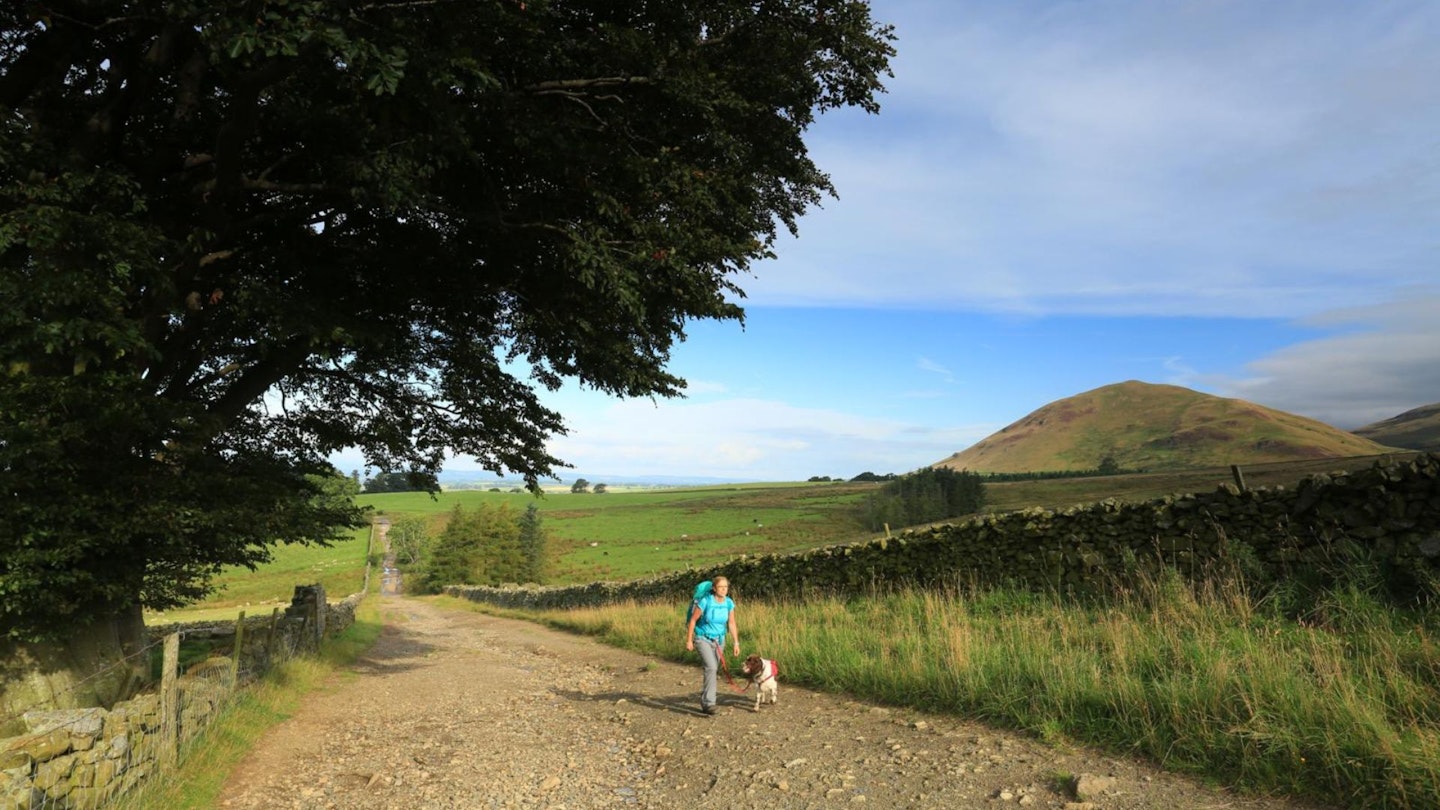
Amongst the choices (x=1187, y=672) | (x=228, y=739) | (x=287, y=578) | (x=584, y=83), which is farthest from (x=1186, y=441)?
(x=228, y=739)

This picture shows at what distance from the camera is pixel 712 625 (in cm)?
850

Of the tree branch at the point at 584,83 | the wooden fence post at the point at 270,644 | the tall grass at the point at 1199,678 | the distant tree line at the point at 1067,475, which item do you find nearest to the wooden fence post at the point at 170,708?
the wooden fence post at the point at 270,644

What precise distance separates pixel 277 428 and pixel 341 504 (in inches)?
77.0

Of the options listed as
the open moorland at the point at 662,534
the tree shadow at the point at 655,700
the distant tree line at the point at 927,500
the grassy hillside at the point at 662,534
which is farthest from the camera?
the distant tree line at the point at 927,500

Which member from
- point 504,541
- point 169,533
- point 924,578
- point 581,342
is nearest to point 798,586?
point 924,578

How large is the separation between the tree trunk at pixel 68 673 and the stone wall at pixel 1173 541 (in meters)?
12.8

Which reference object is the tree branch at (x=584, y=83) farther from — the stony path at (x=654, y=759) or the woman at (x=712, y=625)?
the stony path at (x=654, y=759)

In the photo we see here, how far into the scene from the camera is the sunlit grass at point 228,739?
5493 millimetres

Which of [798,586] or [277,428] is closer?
[277,428]

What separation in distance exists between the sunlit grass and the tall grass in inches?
259

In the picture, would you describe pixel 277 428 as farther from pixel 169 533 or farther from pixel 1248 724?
pixel 1248 724

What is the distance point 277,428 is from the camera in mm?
11398

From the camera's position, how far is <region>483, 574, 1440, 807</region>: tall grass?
4551mm

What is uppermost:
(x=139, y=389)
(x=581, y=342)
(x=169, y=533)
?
(x=581, y=342)
